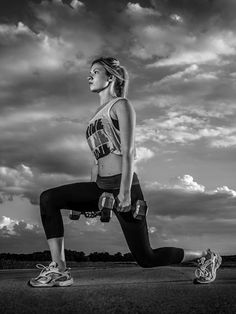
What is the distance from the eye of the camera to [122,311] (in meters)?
4.30

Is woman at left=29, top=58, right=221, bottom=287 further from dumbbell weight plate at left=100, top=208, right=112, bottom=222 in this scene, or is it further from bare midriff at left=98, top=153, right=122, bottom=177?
dumbbell weight plate at left=100, top=208, right=112, bottom=222

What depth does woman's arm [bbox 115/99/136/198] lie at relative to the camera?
5758 mm

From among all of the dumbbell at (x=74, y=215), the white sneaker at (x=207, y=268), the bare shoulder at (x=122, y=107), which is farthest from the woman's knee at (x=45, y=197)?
the white sneaker at (x=207, y=268)

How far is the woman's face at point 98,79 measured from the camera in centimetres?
625

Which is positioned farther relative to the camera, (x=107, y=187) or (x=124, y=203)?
(x=107, y=187)

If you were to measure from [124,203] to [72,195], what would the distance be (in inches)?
25.5

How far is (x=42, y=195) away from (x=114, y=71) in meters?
1.75

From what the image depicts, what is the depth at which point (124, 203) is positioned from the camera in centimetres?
579

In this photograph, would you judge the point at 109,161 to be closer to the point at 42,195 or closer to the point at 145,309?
the point at 42,195

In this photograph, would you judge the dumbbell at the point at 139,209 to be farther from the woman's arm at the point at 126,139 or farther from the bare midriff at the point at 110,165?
the bare midriff at the point at 110,165

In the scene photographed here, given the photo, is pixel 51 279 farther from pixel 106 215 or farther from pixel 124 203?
pixel 124 203

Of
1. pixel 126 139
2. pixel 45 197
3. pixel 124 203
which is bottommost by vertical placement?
pixel 124 203

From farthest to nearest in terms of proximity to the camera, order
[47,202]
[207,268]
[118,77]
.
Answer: [207,268] < [118,77] < [47,202]

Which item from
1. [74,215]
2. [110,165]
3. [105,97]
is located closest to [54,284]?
[74,215]
